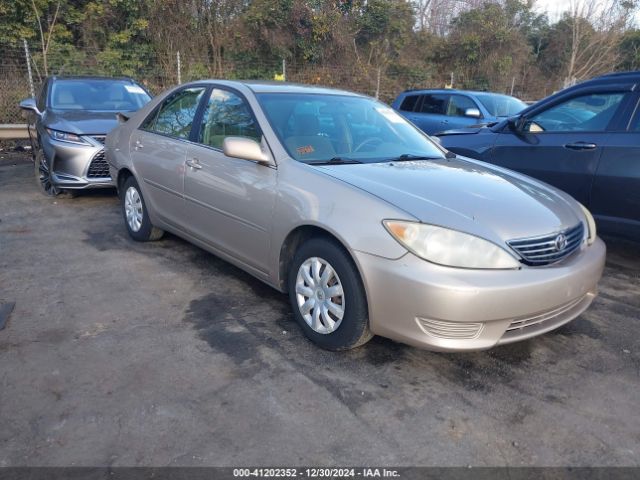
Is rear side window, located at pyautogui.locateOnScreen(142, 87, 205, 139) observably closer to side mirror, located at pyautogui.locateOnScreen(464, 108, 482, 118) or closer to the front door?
the front door

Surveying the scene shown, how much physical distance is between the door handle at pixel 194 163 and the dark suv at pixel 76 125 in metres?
2.86

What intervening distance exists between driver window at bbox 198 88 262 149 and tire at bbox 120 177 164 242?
4.02 ft

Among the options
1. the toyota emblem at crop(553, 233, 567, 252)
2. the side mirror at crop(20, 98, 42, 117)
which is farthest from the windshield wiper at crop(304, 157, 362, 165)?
the side mirror at crop(20, 98, 42, 117)

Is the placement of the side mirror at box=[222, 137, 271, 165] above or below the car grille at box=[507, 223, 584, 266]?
above

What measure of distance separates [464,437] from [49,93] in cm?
738

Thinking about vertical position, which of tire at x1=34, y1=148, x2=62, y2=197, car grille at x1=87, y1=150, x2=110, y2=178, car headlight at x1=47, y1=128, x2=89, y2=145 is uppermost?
car headlight at x1=47, y1=128, x2=89, y2=145

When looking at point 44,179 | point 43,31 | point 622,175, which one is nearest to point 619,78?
point 622,175

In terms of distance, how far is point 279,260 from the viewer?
3424mm

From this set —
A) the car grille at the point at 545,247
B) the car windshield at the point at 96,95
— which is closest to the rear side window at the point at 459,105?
the car windshield at the point at 96,95

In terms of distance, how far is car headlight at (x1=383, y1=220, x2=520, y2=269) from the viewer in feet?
8.79

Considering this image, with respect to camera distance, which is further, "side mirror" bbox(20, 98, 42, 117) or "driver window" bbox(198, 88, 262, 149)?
"side mirror" bbox(20, 98, 42, 117)

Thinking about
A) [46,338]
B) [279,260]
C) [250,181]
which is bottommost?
[46,338]

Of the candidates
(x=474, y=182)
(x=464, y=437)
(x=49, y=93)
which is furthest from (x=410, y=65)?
(x=464, y=437)

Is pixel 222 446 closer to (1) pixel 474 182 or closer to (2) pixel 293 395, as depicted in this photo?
(2) pixel 293 395
